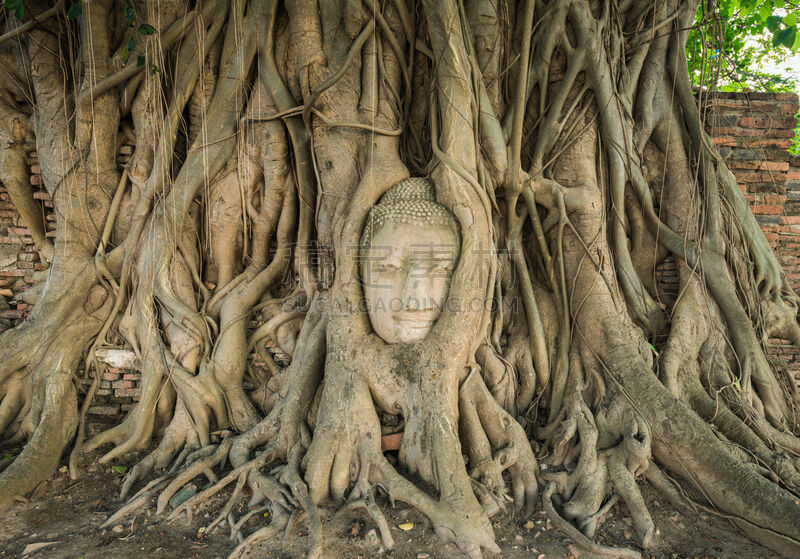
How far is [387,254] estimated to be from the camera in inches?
98.6

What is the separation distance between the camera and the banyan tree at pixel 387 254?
2475 millimetres

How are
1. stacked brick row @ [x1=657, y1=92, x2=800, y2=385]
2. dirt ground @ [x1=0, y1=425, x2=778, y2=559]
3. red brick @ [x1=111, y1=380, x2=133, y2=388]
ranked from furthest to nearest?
stacked brick row @ [x1=657, y1=92, x2=800, y2=385], red brick @ [x1=111, y1=380, x2=133, y2=388], dirt ground @ [x1=0, y1=425, x2=778, y2=559]

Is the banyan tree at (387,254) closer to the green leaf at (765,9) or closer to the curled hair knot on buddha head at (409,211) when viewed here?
the curled hair knot on buddha head at (409,211)

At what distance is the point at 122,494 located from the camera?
2.51 meters

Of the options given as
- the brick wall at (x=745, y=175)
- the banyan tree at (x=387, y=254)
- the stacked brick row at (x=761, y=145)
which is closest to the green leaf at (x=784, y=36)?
the banyan tree at (x=387, y=254)

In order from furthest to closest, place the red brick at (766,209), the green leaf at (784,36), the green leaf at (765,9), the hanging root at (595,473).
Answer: the red brick at (766,209) → the green leaf at (765,9) → the hanging root at (595,473) → the green leaf at (784,36)

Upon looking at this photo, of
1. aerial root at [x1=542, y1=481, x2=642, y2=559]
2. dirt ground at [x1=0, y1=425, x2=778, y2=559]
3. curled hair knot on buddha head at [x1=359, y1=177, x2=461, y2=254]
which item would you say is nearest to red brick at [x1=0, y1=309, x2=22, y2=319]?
dirt ground at [x1=0, y1=425, x2=778, y2=559]

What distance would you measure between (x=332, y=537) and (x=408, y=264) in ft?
4.50

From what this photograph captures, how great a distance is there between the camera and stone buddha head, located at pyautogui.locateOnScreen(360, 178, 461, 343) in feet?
8.20

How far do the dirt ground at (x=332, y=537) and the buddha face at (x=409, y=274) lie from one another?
0.93m

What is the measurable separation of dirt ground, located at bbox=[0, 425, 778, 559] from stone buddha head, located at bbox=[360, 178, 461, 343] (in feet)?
3.14

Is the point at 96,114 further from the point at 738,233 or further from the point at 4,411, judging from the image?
the point at 738,233

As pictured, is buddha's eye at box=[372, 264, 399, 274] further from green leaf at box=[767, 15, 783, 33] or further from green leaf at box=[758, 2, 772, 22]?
green leaf at box=[758, 2, 772, 22]

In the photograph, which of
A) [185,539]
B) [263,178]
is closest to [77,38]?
[263,178]
